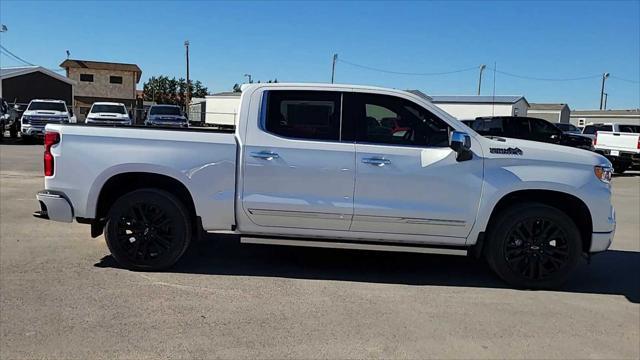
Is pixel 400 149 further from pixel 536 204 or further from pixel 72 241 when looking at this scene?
pixel 72 241

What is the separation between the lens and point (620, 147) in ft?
64.9

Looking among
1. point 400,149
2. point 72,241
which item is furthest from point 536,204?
point 72,241

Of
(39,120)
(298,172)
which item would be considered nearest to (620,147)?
(298,172)

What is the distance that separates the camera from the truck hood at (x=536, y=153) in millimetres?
5492

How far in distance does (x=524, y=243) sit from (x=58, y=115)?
24035 millimetres

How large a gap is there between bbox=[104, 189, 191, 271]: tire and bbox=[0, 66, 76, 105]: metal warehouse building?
48.1m

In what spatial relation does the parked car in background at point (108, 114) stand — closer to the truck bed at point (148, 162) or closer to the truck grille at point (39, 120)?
the truck grille at point (39, 120)

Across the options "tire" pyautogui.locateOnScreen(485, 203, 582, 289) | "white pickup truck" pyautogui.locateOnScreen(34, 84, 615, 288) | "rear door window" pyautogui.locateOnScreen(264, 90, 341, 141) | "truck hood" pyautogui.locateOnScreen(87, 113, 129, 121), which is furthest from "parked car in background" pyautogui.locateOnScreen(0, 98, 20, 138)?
"tire" pyautogui.locateOnScreen(485, 203, 582, 289)

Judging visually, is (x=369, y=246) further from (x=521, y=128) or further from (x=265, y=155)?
(x=521, y=128)

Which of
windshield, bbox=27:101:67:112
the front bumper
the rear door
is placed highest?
windshield, bbox=27:101:67:112

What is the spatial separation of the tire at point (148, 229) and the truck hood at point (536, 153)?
A: 10.3 feet

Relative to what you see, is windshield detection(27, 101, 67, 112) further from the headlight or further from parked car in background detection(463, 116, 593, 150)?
the headlight

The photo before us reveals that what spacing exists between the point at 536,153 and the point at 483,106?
4421 cm

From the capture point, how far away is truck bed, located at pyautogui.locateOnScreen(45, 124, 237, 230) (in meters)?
5.50
